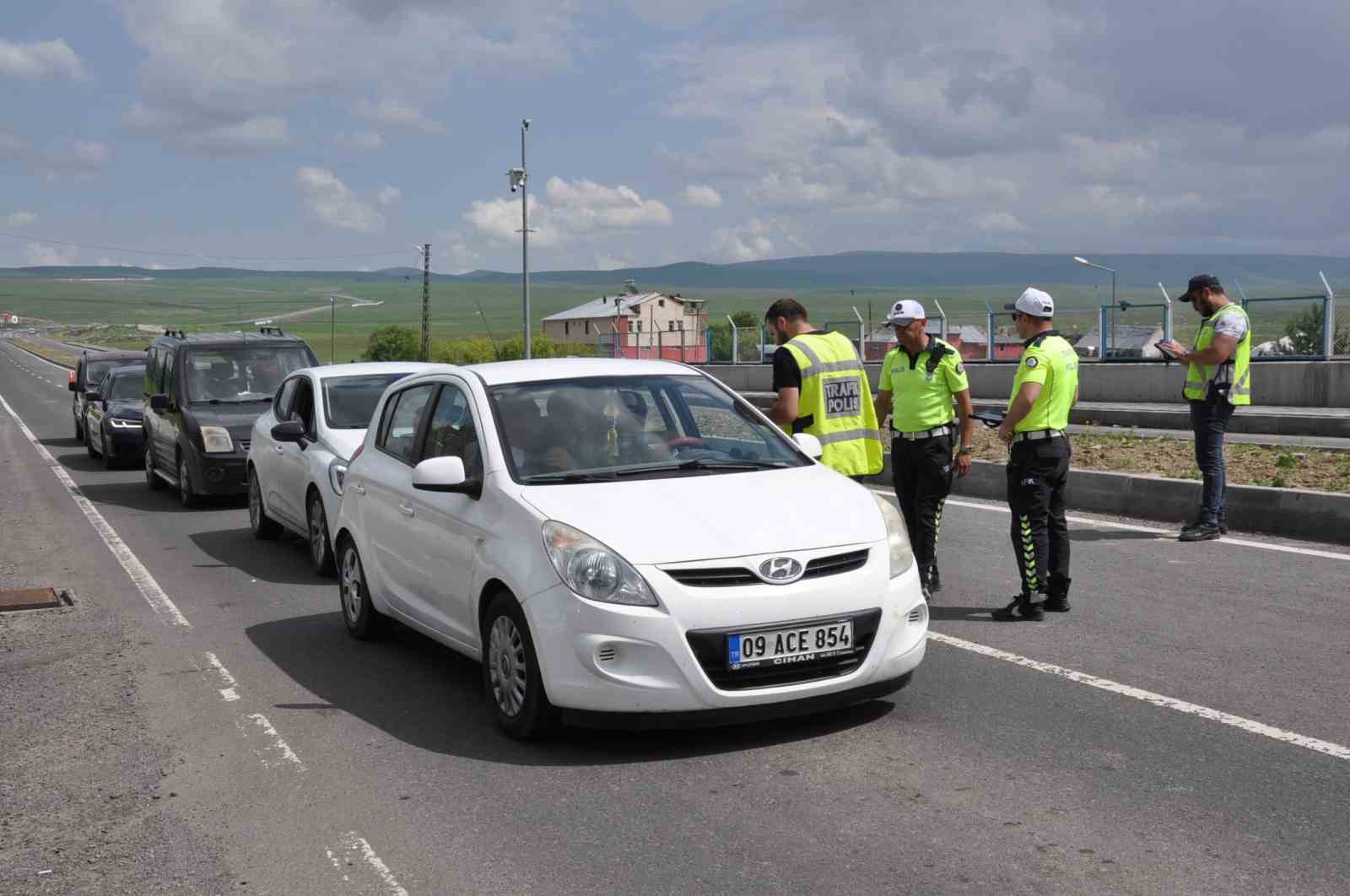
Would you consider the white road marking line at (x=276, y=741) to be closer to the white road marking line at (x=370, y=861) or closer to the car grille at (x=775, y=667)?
the white road marking line at (x=370, y=861)

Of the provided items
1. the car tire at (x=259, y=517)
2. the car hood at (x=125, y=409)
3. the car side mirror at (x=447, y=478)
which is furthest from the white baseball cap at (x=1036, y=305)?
the car hood at (x=125, y=409)

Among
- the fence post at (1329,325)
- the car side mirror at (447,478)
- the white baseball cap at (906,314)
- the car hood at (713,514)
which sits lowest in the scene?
the car hood at (713,514)

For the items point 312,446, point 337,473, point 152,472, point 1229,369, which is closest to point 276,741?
point 337,473

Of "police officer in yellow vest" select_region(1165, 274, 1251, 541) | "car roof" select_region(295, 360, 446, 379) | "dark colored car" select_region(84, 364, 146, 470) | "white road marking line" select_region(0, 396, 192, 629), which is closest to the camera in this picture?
"white road marking line" select_region(0, 396, 192, 629)

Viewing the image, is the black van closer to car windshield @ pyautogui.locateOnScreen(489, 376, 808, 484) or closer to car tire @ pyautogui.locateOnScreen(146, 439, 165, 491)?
car tire @ pyautogui.locateOnScreen(146, 439, 165, 491)

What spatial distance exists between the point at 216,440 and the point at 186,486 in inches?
30.8

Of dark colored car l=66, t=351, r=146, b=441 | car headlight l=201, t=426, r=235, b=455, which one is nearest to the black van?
car headlight l=201, t=426, r=235, b=455

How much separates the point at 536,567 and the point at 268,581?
536cm

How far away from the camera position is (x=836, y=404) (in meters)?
8.41

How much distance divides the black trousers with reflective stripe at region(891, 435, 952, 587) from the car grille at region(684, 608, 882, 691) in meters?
2.71

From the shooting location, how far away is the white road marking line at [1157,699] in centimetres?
554

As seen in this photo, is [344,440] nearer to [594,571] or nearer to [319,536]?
[319,536]

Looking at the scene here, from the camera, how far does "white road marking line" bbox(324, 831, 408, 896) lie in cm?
440

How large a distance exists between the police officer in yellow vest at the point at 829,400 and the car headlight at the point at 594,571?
290 cm
